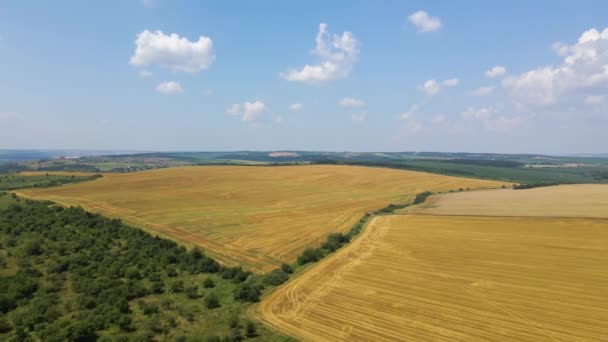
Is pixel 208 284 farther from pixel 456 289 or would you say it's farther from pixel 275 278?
pixel 456 289

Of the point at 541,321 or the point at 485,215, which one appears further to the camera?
the point at 485,215

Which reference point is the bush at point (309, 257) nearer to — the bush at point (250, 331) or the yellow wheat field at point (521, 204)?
the bush at point (250, 331)

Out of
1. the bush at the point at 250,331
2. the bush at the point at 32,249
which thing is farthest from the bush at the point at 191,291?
the bush at the point at 32,249

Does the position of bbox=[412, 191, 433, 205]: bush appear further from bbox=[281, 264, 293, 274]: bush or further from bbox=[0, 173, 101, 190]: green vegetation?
bbox=[0, 173, 101, 190]: green vegetation

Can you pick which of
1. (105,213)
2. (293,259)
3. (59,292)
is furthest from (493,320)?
(105,213)

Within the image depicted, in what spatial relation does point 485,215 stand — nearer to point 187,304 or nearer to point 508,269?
point 508,269

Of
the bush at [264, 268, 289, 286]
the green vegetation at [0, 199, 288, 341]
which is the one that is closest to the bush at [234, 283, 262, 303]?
the green vegetation at [0, 199, 288, 341]
